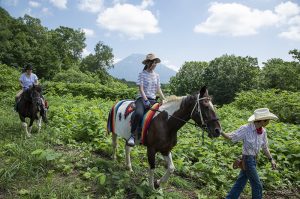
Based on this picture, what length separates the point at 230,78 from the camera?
5591 cm

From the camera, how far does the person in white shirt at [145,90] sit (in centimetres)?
684

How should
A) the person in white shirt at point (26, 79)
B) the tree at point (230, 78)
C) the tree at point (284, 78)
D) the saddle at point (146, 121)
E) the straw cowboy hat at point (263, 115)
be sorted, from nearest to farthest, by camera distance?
the straw cowboy hat at point (263, 115)
the saddle at point (146, 121)
the person in white shirt at point (26, 79)
the tree at point (284, 78)
the tree at point (230, 78)

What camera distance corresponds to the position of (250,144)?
6020mm

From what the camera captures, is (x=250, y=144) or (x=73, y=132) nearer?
(x=250, y=144)

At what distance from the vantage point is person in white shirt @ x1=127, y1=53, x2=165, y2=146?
6.84 m

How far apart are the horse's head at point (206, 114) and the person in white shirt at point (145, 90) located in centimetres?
124

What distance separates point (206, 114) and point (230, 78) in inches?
2046

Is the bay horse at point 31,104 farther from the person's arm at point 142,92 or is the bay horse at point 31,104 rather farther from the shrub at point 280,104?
the shrub at point 280,104

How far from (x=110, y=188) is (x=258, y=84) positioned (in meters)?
48.7

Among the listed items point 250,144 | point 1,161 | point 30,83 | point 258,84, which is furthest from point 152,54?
point 258,84

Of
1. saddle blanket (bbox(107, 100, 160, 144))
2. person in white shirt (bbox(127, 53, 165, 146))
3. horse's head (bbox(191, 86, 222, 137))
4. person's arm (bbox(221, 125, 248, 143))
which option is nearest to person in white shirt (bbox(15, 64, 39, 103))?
saddle blanket (bbox(107, 100, 160, 144))

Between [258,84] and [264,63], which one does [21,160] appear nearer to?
[258,84]

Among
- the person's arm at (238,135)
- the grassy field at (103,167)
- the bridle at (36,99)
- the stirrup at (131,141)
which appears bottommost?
the grassy field at (103,167)

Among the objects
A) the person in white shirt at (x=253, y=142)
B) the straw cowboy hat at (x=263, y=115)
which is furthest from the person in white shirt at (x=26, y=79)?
the straw cowboy hat at (x=263, y=115)
